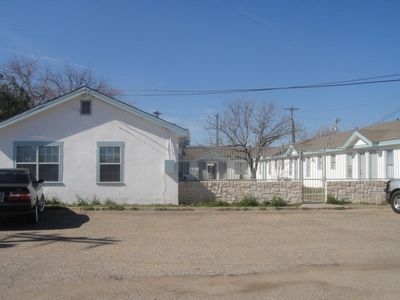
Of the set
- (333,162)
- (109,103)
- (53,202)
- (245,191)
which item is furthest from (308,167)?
(53,202)

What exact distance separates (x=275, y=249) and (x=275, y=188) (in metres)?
11.2

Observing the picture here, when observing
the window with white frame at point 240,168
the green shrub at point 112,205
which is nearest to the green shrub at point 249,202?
the window with white frame at point 240,168

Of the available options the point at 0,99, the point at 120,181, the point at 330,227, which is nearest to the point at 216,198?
the point at 120,181

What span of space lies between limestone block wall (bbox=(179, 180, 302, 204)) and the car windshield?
788 cm

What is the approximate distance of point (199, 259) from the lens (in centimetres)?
933

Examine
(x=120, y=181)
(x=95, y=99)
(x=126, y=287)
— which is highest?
(x=95, y=99)

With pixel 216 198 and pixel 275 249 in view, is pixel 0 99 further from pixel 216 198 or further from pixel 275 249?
pixel 275 249

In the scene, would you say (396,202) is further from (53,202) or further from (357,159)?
(53,202)

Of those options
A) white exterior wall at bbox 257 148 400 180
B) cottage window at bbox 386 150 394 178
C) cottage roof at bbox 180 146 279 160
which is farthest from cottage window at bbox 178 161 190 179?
cottage window at bbox 386 150 394 178

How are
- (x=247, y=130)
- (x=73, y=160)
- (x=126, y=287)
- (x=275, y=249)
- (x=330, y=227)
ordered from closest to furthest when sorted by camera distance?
(x=126, y=287) → (x=275, y=249) → (x=330, y=227) → (x=73, y=160) → (x=247, y=130)

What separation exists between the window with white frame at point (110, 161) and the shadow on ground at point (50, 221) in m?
2.79

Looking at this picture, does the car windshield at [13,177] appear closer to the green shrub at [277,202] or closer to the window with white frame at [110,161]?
the window with white frame at [110,161]

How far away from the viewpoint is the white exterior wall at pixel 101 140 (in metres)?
20.3

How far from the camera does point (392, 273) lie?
8328mm
